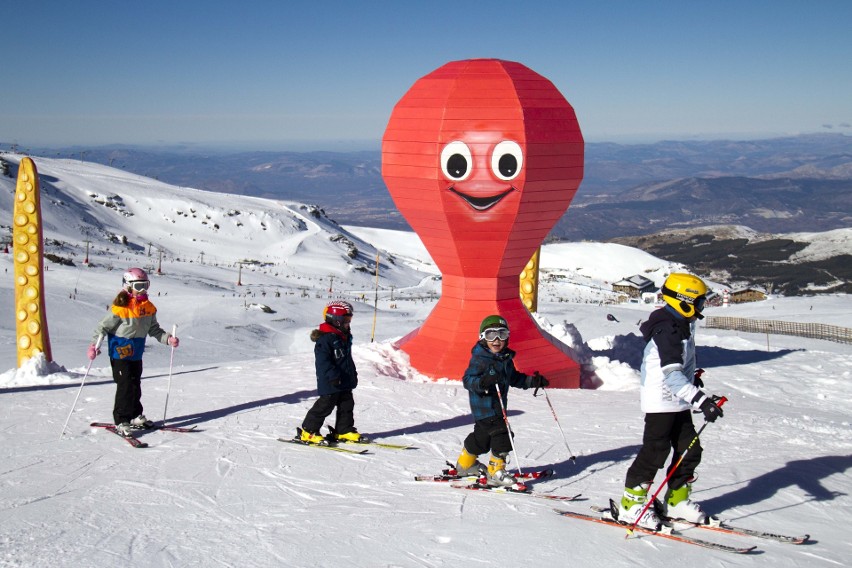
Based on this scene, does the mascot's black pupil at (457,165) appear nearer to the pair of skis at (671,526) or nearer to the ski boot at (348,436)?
the ski boot at (348,436)

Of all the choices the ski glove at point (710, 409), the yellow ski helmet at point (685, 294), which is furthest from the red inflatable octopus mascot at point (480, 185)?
the ski glove at point (710, 409)

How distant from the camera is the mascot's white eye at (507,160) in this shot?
37.3 ft

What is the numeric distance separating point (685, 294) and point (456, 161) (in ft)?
20.6

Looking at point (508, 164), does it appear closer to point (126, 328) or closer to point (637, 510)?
point (126, 328)

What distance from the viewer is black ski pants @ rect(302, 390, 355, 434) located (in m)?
7.91


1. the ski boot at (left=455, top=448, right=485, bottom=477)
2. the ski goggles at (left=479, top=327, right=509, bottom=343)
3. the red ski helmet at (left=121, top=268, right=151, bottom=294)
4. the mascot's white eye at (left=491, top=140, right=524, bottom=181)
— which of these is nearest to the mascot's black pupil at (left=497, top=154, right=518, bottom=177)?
the mascot's white eye at (left=491, top=140, right=524, bottom=181)

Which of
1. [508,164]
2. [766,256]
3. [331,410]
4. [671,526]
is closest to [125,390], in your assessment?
[331,410]

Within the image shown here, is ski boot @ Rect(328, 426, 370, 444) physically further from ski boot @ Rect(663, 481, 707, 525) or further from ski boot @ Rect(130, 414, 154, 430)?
ski boot @ Rect(663, 481, 707, 525)

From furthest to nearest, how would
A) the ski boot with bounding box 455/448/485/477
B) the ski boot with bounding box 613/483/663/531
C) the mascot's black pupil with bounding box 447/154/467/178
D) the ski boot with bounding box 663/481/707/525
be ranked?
the mascot's black pupil with bounding box 447/154/467/178 → the ski boot with bounding box 455/448/485/477 → the ski boot with bounding box 663/481/707/525 → the ski boot with bounding box 613/483/663/531

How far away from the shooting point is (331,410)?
7.89 meters

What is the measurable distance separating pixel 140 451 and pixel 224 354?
1056 centimetres

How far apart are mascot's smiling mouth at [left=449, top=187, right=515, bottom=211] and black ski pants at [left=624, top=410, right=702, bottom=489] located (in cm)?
611

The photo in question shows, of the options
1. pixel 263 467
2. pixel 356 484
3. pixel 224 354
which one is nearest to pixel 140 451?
pixel 263 467

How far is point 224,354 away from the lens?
59.1 ft
